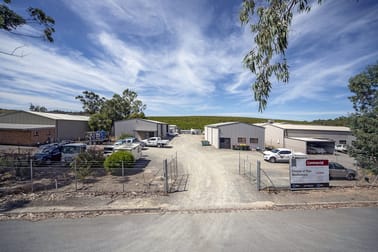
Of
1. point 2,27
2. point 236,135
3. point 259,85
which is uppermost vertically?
point 2,27

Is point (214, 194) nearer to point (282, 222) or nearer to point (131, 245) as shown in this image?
point (282, 222)

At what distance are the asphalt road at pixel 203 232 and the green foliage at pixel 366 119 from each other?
10906mm

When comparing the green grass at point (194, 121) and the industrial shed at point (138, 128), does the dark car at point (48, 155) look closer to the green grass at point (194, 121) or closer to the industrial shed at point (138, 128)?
the industrial shed at point (138, 128)

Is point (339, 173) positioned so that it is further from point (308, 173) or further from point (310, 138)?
point (310, 138)

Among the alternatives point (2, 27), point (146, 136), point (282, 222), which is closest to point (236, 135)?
point (146, 136)

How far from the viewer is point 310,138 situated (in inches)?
1268

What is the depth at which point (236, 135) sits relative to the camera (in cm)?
3034

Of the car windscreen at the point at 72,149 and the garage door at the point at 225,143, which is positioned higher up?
the car windscreen at the point at 72,149

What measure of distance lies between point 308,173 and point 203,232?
860cm

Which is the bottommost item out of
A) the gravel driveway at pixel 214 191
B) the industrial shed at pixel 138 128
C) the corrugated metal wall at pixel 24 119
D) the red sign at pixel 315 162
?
the gravel driveway at pixel 214 191

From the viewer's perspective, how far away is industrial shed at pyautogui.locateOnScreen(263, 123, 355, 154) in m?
29.6

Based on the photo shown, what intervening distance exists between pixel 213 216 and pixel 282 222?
278 centimetres

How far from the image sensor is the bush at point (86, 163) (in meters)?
11.8

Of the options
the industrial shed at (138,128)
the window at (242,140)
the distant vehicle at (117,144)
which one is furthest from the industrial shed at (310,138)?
the distant vehicle at (117,144)
